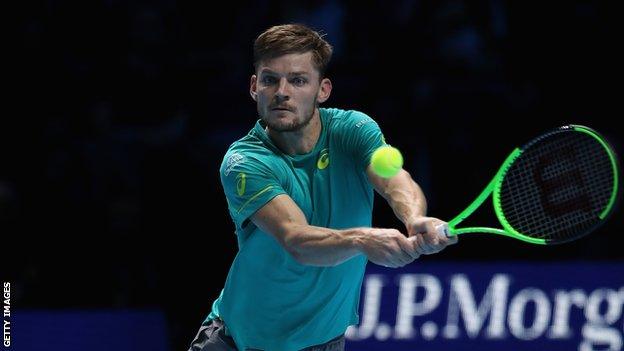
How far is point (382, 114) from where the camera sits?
983cm

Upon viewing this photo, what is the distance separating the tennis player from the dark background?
3.02 m

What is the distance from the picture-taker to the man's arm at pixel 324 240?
4.78 metres

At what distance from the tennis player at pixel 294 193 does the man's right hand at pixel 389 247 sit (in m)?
0.37

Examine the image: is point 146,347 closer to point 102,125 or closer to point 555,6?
point 102,125

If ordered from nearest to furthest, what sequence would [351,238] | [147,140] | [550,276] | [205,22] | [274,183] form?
[351,238]
[274,183]
[550,276]
[147,140]
[205,22]

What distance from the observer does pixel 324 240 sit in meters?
4.96

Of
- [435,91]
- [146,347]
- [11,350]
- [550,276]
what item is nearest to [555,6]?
[435,91]

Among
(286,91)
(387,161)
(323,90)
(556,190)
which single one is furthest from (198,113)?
(387,161)

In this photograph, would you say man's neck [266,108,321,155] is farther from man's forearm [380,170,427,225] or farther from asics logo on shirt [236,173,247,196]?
man's forearm [380,170,427,225]

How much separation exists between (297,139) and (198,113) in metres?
4.48

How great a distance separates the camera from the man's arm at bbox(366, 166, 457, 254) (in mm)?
4743

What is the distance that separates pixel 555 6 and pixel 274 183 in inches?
244

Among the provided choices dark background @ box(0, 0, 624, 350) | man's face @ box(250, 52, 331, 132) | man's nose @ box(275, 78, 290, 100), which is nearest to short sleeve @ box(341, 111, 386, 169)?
man's face @ box(250, 52, 331, 132)

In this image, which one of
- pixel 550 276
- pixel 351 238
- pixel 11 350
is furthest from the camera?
pixel 550 276
